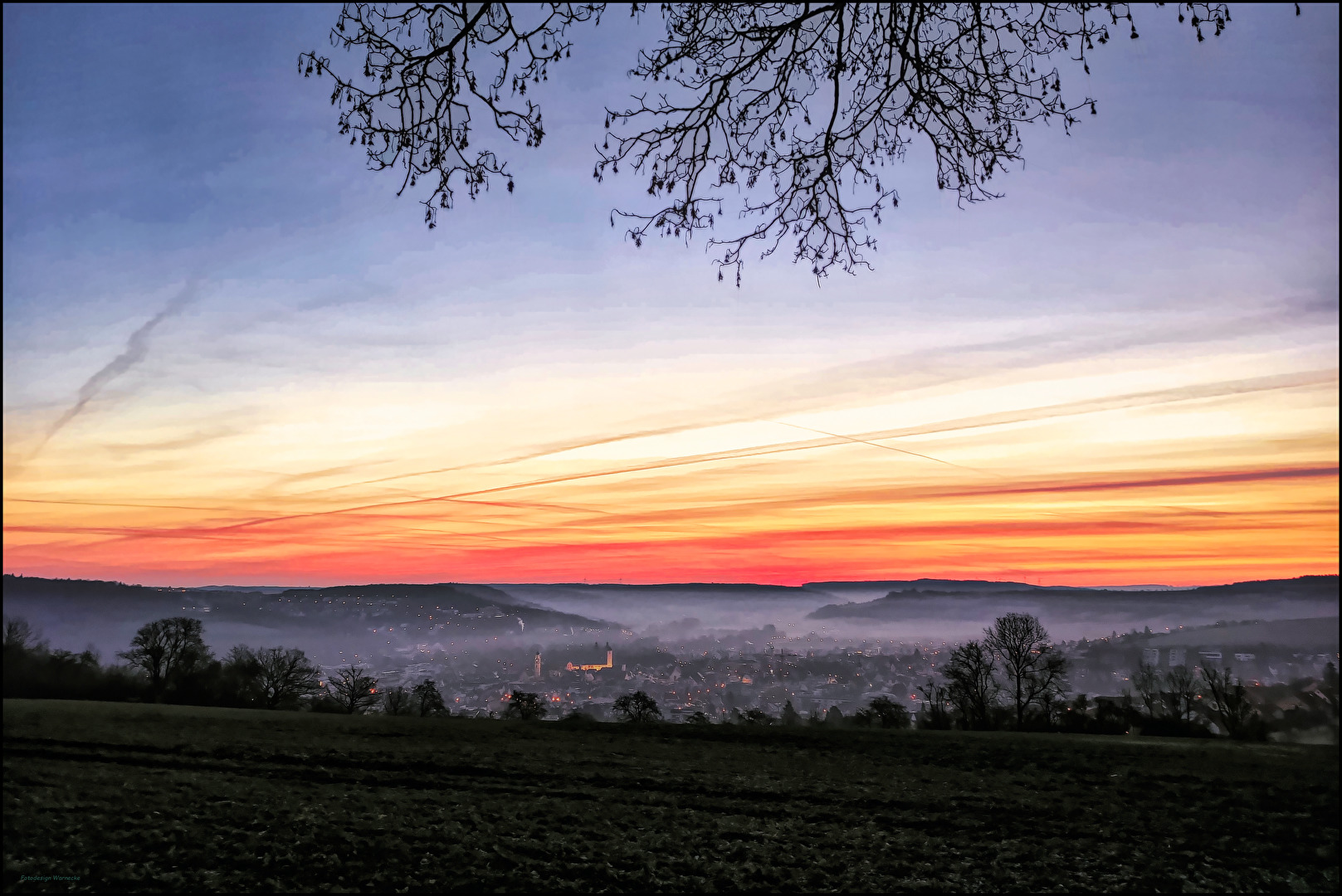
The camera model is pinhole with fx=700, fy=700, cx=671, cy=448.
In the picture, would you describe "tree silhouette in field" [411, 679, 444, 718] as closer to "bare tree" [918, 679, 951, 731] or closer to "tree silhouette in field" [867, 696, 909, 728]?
"tree silhouette in field" [867, 696, 909, 728]

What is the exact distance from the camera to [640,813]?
1174cm

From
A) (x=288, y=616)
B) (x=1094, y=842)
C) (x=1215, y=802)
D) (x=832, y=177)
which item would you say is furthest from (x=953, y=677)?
(x=288, y=616)

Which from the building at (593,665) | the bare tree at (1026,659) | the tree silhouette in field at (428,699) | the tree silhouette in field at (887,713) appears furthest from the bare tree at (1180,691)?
the building at (593,665)

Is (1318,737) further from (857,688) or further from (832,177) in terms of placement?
(857,688)

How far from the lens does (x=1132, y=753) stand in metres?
17.9

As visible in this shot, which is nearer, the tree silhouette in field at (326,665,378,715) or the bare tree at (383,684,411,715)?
the tree silhouette in field at (326,665,378,715)

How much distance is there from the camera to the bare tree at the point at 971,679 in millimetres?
43938

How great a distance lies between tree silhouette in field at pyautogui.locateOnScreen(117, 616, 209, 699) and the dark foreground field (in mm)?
27207

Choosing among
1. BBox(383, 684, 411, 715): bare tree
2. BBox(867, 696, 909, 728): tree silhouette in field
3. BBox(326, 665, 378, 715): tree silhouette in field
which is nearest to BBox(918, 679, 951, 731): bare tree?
BBox(867, 696, 909, 728): tree silhouette in field

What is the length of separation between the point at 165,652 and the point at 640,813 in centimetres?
4494

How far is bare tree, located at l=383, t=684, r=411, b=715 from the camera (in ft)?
154

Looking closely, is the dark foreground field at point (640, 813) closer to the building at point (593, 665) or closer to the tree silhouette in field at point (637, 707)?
the tree silhouette in field at point (637, 707)

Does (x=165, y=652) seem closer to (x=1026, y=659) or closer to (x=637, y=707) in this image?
(x=637, y=707)

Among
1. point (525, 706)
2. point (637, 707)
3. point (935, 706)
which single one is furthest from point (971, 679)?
point (525, 706)
